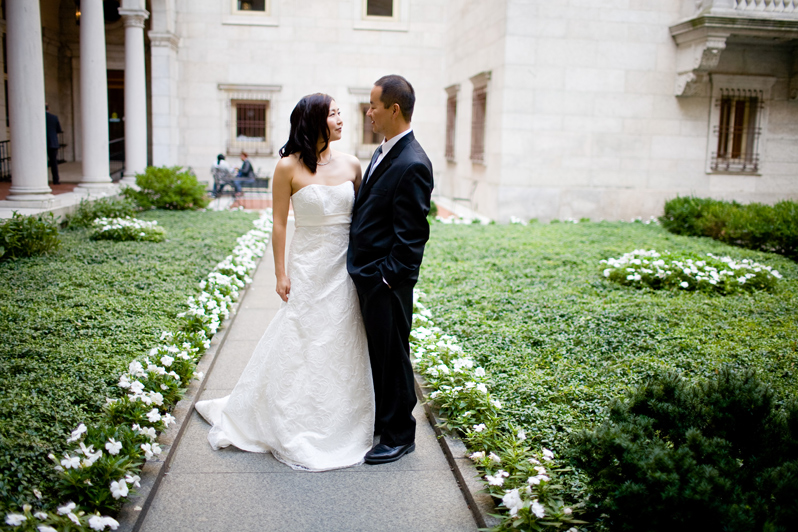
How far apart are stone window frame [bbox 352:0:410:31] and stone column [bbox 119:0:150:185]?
6.74 metres

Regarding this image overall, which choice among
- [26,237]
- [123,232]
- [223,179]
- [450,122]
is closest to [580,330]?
[26,237]

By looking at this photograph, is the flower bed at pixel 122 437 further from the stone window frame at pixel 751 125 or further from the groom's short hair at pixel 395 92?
the stone window frame at pixel 751 125

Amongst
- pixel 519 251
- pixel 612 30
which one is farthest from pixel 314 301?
pixel 612 30

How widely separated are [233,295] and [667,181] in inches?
472

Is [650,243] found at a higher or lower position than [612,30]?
lower

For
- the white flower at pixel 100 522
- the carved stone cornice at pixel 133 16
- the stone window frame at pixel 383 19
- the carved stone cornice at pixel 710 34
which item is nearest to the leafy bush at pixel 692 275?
the white flower at pixel 100 522

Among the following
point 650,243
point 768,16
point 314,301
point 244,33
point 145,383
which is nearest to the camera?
point 314,301

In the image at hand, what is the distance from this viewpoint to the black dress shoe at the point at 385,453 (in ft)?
11.8

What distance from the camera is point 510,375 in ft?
15.6

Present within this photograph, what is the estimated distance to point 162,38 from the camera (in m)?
18.6

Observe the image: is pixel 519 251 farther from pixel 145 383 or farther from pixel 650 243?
pixel 145 383

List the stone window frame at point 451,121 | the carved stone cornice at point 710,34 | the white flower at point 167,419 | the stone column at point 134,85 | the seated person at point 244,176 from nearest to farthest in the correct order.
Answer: the white flower at point 167,419 < the carved stone cornice at point 710,34 < the stone column at point 134,85 < the seated person at point 244,176 < the stone window frame at point 451,121

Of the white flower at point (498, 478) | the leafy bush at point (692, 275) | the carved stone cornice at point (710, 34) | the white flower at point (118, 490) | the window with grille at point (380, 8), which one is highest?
the window with grille at point (380, 8)

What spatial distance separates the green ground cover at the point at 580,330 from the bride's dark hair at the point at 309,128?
197 centimetres
